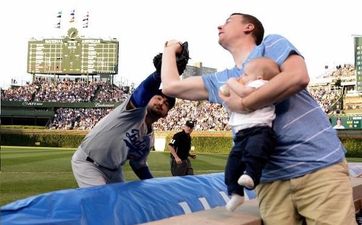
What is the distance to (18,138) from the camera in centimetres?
4812

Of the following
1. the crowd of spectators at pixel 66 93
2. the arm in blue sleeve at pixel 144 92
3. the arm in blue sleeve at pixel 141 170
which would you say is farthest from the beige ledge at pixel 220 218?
the crowd of spectators at pixel 66 93

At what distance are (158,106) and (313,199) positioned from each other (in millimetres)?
2096

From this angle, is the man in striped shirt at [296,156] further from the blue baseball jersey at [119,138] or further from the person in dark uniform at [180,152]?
the person in dark uniform at [180,152]

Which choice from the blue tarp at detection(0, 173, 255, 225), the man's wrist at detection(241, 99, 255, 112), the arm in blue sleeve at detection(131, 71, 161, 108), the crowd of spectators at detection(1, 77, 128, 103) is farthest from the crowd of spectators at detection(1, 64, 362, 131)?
the man's wrist at detection(241, 99, 255, 112)

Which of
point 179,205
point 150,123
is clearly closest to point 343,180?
point 179,205

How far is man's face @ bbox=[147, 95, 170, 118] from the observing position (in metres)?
4.19

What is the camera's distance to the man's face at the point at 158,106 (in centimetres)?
419

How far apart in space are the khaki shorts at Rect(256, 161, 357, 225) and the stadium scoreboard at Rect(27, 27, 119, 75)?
75676 millimetres

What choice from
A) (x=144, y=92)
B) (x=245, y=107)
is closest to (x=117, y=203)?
(x=144, y=92)

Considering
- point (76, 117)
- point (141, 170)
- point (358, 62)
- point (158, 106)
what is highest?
point (358, 62)

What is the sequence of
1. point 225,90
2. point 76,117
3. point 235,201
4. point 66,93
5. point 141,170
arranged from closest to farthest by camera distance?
point 225,90 < point 235,201 < point 141,170 < point 76,117 < point 66,93

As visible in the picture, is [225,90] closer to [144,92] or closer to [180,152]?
[144,92]

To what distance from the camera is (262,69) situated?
246 centimetres

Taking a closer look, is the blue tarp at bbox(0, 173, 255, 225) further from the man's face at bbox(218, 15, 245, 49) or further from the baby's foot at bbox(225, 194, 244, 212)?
the man's face at bbox(218, 15, 245, 49)
